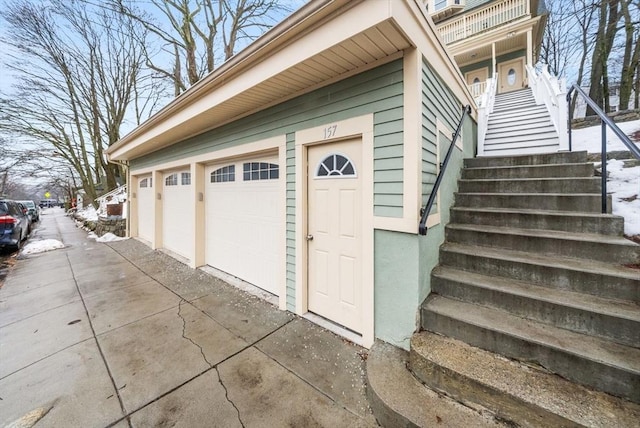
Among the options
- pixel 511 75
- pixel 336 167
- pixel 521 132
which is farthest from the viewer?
pixel 511 75

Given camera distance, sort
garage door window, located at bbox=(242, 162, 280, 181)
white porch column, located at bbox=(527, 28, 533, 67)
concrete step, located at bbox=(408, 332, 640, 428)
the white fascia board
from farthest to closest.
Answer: white porch column, located at bbox=(527, 28, 533, 67) < garage door window, located at bbox=(242, 162, 280, 181) < the white fascia board < concrete step, located at bbox=(408, 332, 640, 428)

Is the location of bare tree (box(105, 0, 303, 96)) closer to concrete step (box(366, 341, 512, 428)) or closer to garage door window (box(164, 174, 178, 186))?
garage door window (box(164, 174, 178, 186))

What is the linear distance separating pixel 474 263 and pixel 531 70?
28.6 feet

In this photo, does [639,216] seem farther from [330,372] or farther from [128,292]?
[128,292]

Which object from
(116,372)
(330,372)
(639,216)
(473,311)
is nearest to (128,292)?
(116,372)

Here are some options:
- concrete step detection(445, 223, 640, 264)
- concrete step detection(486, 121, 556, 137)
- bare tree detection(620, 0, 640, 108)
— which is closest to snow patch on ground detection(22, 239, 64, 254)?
concrete step detection(445, 223, 640, 264)

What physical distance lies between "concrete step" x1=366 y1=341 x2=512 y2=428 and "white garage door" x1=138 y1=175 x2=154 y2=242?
7720mm

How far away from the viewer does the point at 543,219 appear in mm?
2658

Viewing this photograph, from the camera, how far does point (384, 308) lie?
2410mm

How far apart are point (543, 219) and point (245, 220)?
158 inches

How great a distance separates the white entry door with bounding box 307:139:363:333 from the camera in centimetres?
267

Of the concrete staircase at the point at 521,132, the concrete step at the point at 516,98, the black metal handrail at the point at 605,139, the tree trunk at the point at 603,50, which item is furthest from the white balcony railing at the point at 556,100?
the tree trunk at the point at 603,50

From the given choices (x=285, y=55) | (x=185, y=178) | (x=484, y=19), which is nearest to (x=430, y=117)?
(x=285, y=55)

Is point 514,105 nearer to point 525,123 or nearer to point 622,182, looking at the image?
point 525,123
